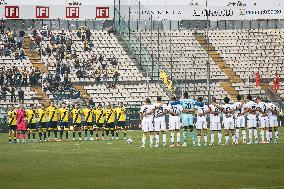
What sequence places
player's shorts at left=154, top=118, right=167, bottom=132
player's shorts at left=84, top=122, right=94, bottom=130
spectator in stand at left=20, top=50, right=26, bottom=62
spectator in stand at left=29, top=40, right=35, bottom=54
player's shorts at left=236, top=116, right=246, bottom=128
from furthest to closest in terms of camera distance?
spectator in stand at left=29, top=40, right=35, bottom=54, spectator in stand at left=20, top=50, right=26, bottom=62, player's shorts at left=84, top=122, right=94, bottom=130, player's shorts at left=236, top=116, right=246, bottom=128, player's shorts at left=154, top=118, right=167, bottom=132

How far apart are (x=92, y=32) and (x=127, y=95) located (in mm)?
11154

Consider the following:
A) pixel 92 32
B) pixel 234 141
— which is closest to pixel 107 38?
pixel 92 32

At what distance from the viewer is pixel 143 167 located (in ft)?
99.2

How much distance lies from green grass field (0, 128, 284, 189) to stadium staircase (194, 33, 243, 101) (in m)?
38.4

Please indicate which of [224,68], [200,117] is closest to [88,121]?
[200,117]

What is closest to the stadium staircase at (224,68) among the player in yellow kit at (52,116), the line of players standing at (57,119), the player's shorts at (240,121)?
the line of players standing at (57,119)

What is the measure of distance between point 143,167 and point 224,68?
5513 centimetres

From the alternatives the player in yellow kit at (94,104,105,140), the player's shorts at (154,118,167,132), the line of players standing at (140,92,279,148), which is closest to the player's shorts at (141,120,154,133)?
the line of players standing at (140,92,279,148)

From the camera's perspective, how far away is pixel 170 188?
23.7 m

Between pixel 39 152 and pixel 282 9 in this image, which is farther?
pixel 282 9

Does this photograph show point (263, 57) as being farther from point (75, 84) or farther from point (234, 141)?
point (234, 141)

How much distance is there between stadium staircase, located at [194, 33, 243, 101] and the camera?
80812 mm

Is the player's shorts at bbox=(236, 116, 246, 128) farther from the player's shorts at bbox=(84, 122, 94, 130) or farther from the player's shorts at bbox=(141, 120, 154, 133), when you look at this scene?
the player's shorts at bbox=(84, 122, 94, 130)

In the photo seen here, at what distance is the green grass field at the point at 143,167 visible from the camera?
25089 mm
